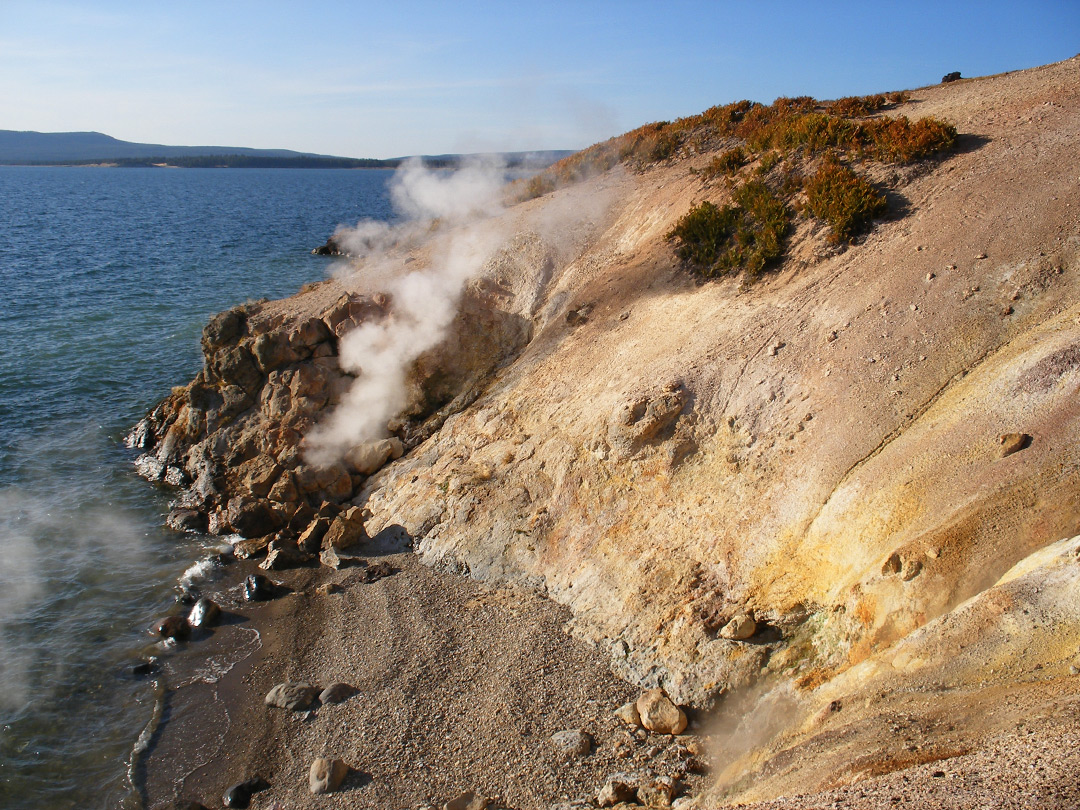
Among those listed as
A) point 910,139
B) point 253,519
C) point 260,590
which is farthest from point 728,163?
point 260,590

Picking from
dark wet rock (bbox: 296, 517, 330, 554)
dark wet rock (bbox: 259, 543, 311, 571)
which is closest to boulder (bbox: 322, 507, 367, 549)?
dark wet rock (bbox: 296, 517, 330, 554)

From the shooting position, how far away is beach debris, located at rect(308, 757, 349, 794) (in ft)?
36.2

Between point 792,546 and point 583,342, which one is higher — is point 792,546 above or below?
below

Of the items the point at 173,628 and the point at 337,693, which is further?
the point at 173,628

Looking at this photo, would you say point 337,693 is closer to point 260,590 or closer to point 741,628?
point 260,590

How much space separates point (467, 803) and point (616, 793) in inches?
87.7

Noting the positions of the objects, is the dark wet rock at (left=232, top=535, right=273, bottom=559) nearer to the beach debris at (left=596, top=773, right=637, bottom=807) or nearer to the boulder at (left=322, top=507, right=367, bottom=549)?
the boulder at (left=322, top=507, right=367, bottom=549)

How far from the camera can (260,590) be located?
16531 millimetres

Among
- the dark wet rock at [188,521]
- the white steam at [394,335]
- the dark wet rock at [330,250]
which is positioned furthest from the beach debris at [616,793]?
the dark wet rock at [330,250]

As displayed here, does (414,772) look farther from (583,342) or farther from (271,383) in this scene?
(271,383)

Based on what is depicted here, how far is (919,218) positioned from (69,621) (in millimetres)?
21598

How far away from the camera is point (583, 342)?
64.3ft

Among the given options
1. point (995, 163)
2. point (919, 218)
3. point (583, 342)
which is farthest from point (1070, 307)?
point (583, 342)

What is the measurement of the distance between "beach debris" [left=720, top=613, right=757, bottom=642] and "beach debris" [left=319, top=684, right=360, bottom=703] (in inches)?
275
